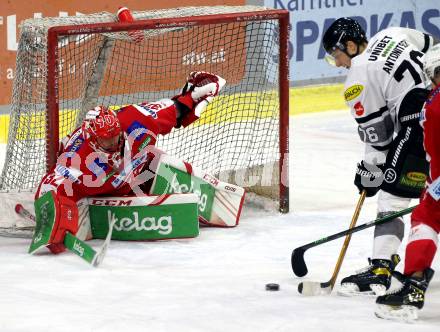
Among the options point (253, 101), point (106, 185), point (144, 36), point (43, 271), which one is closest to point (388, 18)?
point (253, 101)

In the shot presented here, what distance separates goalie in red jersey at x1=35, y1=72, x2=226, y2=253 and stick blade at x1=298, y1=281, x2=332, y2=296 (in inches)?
45.7

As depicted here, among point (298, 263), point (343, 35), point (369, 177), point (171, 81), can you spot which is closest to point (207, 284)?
point (298, 263)

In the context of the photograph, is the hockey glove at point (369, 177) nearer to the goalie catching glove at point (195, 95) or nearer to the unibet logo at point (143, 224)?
the unibet logo at point (143, 224)

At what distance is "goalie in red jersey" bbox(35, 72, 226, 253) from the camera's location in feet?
16.9

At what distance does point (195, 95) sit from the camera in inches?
228

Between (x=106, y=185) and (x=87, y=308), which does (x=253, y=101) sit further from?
(x=87, y=308)

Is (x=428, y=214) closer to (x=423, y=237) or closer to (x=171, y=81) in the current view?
(x=423, y=237)

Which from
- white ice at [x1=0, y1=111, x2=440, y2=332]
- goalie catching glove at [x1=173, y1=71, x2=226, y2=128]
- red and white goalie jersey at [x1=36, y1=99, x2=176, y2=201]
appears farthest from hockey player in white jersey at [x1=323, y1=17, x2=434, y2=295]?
goalie catching glove at [x1=173, y1=71, x2=226, y2=128]

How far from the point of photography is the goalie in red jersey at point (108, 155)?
16.9 feet

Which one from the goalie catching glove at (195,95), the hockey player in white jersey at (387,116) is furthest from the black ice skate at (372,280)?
the goalie catching glove at (195,95)

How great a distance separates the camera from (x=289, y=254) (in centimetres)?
517

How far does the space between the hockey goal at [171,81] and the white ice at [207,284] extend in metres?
0.37

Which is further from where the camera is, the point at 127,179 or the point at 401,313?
the point at 127,179

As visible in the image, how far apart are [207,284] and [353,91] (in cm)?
94
